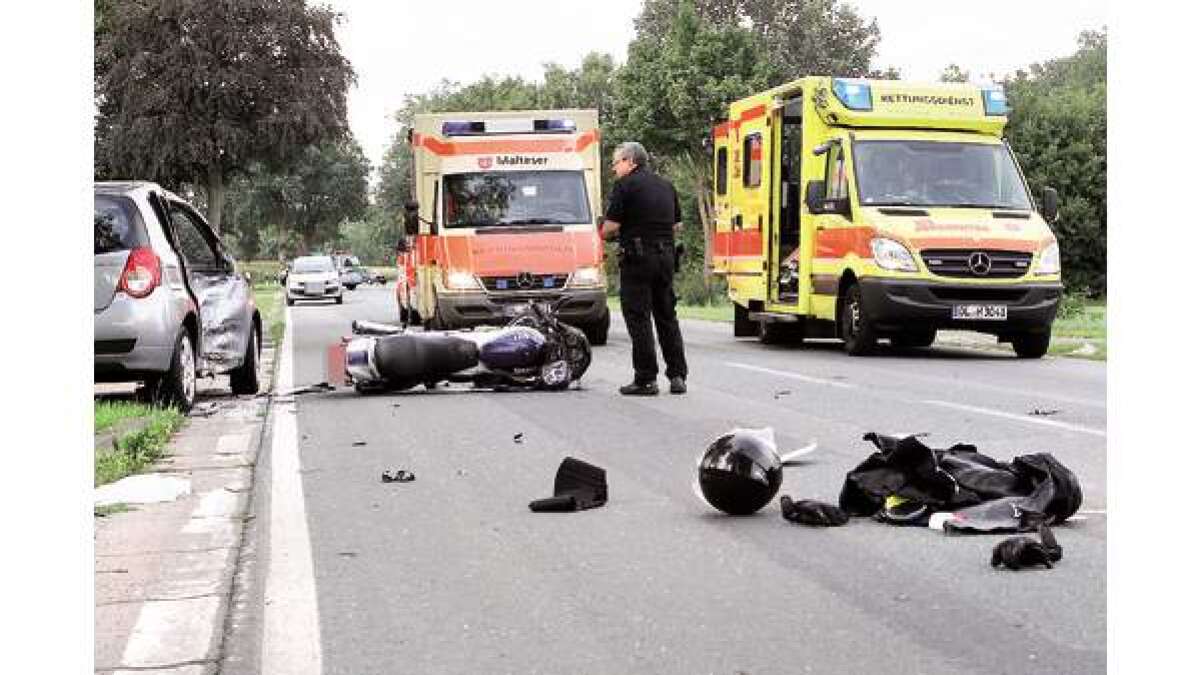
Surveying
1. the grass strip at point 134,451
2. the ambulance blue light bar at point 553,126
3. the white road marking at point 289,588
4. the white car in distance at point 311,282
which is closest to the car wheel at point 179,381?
the grass strip at point 134,451

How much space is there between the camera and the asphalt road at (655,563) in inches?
187

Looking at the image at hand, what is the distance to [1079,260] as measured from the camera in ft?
160

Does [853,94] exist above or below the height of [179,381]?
above

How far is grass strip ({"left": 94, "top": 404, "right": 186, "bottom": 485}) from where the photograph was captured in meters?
8.58

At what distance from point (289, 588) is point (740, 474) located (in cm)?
209

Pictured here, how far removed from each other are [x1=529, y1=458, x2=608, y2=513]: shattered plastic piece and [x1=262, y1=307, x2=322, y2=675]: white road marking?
1.05 m

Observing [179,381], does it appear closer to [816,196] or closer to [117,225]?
[117,225]

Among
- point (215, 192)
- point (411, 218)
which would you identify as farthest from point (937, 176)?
point (215, 192)

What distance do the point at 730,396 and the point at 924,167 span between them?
610 centimetres

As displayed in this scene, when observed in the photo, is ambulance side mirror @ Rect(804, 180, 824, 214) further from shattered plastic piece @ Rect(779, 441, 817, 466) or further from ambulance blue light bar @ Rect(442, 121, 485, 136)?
shattered plastic piece @ Rect(779, 441, 817, 466)

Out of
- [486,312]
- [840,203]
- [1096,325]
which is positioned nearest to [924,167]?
[840,203]

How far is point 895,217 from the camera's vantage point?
682 inches

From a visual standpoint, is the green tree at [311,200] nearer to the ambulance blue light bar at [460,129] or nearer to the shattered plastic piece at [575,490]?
the ambulance blue light bar at [460,129]

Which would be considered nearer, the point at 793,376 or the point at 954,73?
the point at 793,376
